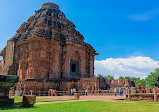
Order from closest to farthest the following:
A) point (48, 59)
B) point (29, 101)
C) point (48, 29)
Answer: point (29, 101), point (48, 59), point (48, 29)

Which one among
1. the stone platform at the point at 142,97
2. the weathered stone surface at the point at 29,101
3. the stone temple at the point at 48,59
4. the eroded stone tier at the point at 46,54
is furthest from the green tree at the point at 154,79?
the weathered stone surface at the point at 29,101

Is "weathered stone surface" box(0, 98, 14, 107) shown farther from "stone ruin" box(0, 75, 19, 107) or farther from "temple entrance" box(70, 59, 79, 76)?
"temple entrance" box(70, 59, 79, 76)

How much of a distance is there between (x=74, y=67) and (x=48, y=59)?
5906 millimetres

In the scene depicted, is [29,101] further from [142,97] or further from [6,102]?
[142,97]

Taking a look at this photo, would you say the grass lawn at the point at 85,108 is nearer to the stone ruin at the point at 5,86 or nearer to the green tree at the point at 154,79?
the stone ruin at the point at 5,86

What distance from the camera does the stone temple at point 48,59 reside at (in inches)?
1043

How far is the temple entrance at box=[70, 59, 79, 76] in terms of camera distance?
30188 millimetres

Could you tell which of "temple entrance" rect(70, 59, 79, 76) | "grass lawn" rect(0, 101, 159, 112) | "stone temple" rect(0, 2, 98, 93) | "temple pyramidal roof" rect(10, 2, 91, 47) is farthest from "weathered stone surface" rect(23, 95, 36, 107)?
"temple entrance" rect(70, 59, 79, 76)

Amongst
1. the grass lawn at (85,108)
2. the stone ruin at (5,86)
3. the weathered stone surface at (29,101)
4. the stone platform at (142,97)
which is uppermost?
the stone ruin at (5,86)

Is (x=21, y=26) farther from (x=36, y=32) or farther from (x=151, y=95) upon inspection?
(x=151, y=95)

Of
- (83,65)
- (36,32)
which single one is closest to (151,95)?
(83,65)

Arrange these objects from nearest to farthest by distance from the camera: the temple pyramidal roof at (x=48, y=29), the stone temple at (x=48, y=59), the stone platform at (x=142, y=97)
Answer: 1. the stone platform at (x=142, y=97)
2. the stone temple at (x=48, y=59)
3. the temple pyramidal roof at (x=48, y=29)

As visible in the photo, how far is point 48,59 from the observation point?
2872cm

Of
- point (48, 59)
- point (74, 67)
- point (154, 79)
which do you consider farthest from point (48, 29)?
point (154, 79)
